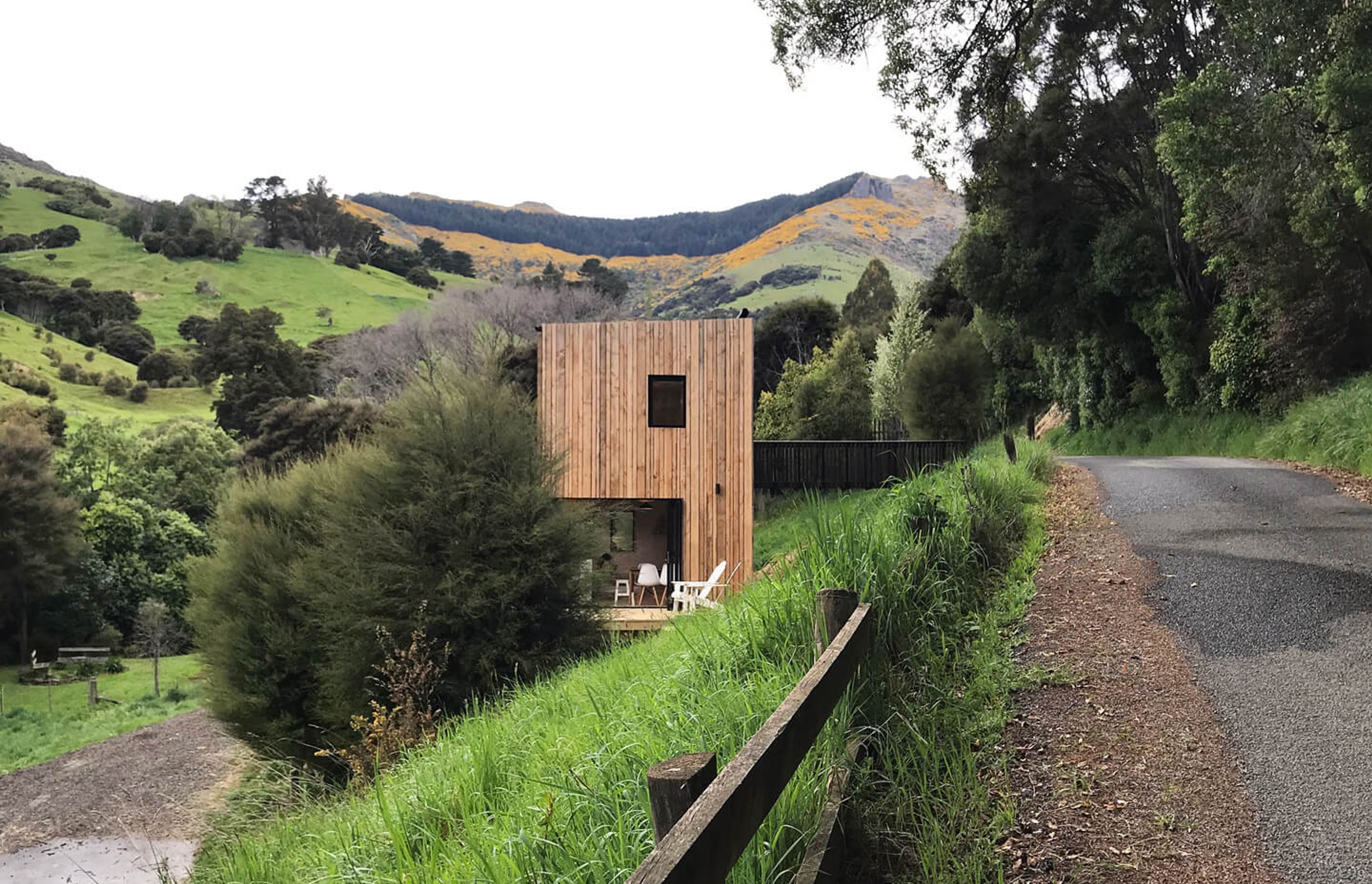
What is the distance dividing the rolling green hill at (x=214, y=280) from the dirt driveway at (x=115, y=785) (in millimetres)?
57127

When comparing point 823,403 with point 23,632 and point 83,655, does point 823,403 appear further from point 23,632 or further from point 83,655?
point 23,632

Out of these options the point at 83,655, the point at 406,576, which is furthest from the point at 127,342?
the point at 406,576

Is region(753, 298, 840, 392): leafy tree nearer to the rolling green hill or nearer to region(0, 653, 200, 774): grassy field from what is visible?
region(0, 653, 200, 774): grassy field

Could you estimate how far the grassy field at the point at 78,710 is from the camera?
832 inches

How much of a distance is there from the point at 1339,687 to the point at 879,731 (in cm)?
240

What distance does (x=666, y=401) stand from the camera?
19.4m

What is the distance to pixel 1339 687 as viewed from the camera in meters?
4.20

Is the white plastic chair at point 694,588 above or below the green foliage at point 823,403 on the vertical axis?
below

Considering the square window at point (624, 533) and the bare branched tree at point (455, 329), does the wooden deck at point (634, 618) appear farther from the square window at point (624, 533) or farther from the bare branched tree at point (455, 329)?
the bare branched tree at point (455, 329)

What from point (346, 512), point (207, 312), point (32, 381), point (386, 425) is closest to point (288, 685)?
point (346, 512)

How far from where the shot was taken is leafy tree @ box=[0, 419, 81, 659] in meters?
30.0

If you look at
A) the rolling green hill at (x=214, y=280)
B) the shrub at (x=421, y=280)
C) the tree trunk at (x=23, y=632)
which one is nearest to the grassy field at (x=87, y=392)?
the rolling green hill at (x=214, y=280)

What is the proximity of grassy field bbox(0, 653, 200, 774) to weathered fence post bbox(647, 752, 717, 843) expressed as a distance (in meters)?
22.1

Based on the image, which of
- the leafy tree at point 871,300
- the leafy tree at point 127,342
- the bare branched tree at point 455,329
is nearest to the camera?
the bare branched tree at point 455,329
